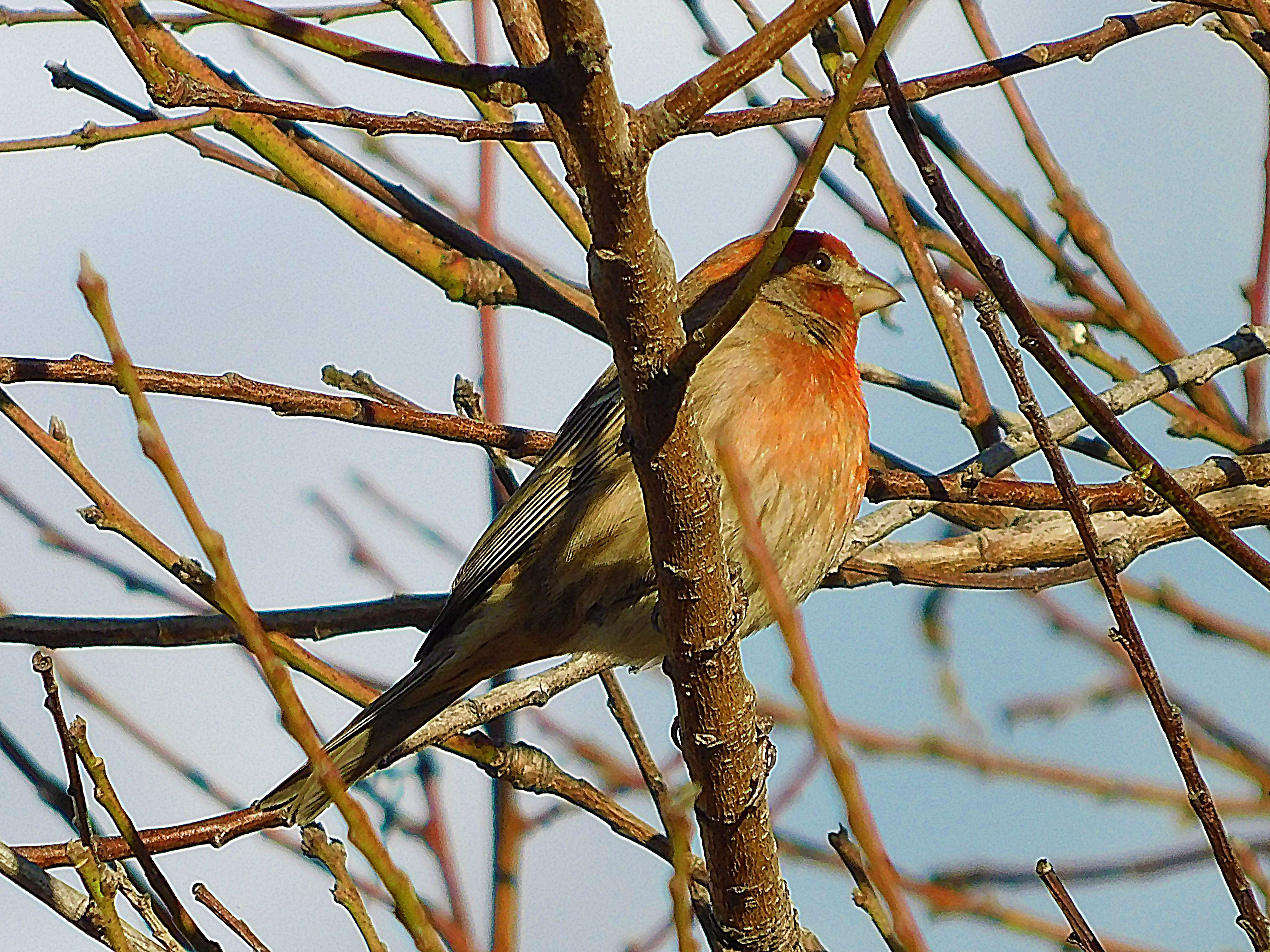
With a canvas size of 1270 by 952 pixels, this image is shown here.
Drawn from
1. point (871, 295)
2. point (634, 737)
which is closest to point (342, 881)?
point (634, 737)

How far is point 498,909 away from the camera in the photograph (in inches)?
159

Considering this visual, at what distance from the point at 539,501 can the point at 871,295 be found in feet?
6.15

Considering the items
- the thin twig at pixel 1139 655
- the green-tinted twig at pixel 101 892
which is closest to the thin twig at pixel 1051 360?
the thin twig at pixel 1139 655

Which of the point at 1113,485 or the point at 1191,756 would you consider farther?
the point at 1113,485

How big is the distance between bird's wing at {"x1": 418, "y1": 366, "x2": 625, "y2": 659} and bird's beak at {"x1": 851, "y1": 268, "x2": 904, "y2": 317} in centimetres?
138

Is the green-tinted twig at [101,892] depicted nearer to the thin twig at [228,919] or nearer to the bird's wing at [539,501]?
the thin twig at [228,919]

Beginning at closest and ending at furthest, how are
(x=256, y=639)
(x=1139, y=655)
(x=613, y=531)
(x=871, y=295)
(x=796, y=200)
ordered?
(x=256, y=639) → (x=796, y=200) → (x=1139, y=655) → (x=613, y=531) → (x=871, y=295)

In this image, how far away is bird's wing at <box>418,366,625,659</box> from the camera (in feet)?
17.8

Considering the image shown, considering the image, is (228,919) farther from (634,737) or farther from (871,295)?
(871,295)

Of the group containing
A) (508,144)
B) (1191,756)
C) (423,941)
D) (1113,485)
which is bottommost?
(423,941)

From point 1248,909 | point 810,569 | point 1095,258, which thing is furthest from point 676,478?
point 1095,258

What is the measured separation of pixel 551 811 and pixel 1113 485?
204 centimetres

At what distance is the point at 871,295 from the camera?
6512 mm

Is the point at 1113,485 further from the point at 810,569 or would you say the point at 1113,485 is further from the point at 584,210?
the point at 584,210
